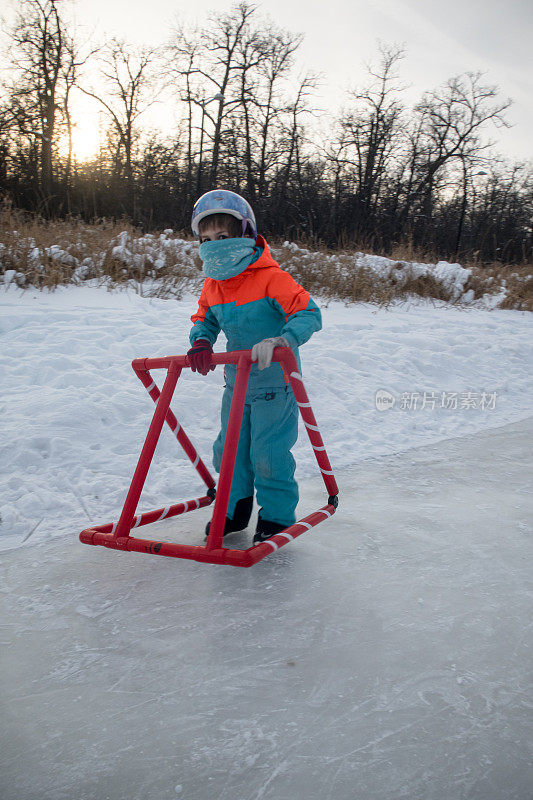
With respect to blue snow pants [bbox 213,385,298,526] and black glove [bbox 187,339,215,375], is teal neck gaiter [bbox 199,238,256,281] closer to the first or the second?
black glove [bbox 187,339,215,375]

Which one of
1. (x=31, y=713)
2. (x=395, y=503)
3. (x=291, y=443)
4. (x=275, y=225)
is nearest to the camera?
(x=31, y=713)

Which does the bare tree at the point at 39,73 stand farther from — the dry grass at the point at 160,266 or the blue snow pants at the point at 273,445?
the blue snow pants at the point at 273,445

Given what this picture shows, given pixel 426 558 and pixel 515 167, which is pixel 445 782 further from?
pixel 515 167

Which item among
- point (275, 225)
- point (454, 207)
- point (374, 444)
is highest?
point (454, 207)

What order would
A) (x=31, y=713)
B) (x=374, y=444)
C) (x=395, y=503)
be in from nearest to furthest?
1. (x=31, y=713)
2. (x=395, y=503)
3. (x=374, y=444)

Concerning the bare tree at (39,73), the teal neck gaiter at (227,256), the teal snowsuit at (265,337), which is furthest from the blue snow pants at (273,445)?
the bare tree at (39,73)

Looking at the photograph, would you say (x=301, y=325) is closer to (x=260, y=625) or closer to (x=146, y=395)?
(x=260, y=625)

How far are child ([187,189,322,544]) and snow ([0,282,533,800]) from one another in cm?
25

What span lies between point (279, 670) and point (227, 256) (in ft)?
4.82

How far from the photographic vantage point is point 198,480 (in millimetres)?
3201

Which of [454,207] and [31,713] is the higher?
[454,207]

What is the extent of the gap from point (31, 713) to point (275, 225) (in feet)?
55.4

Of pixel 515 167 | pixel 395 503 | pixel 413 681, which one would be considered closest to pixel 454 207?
pixel 515 167

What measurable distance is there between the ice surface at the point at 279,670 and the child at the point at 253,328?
27cm
